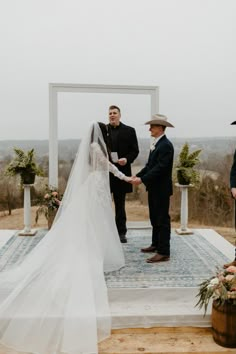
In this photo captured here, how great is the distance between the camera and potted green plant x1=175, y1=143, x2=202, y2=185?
505 cm

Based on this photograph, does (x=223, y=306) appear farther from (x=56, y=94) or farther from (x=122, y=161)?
(x=56, y=94)

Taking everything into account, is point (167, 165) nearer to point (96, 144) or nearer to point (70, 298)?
point (96, 144)

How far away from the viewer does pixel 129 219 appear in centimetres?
543

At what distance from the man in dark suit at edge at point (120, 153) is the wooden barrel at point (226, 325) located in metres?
2.01

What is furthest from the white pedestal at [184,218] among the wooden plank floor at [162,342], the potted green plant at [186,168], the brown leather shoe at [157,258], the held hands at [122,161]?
the wooden plank floor at [162,342]

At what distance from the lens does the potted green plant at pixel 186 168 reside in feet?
16.6

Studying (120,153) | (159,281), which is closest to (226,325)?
(159,281)

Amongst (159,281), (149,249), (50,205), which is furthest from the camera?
(50,205)

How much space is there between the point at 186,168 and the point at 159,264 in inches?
65.8

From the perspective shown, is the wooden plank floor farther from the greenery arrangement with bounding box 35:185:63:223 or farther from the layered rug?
the greenery arrangement with bounding box 35:185:63:223

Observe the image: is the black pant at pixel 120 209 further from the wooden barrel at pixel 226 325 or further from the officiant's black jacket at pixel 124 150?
the wooden barrel at pixel 226 325

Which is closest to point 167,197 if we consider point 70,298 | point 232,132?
point 70,298

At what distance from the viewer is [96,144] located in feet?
11.4

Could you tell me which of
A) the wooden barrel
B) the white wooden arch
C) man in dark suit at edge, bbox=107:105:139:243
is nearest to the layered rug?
the wooden barrel
